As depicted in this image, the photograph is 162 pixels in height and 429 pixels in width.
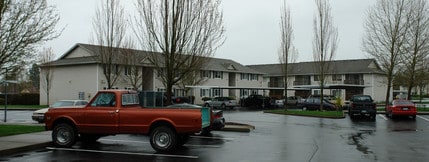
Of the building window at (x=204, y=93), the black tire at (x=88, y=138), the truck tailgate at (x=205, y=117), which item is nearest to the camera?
the truck tailgate at (x=205, y=117)

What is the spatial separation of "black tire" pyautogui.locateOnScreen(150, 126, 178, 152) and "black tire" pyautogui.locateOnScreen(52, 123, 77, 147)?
2.56 meters

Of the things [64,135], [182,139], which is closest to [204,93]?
[182,139]

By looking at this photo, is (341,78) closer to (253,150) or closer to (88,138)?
(253,150)

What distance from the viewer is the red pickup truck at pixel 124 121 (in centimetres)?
1173

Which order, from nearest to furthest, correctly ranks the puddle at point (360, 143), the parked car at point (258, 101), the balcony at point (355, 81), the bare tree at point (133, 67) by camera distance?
the puddle at point (360, 143), the bare tree at point (133, 67), the parked car at point (258, 101), the balcony at point (355, 81)

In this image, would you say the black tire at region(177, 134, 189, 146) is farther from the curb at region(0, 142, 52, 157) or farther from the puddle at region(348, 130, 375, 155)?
the puddle at region(348, 130, 375, 155)

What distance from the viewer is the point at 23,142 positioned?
13.0 m

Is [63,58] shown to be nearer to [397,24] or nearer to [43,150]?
[397,24]

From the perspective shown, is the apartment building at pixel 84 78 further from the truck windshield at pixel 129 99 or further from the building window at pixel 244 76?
the truck windshield at pixel 129 99

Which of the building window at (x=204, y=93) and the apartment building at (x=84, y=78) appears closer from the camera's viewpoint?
the apartment building at (x=84, y=78)

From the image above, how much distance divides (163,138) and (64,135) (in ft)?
10.6

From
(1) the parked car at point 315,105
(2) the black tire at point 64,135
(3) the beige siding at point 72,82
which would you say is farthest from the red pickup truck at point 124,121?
(3) the beige siding at point 72,82

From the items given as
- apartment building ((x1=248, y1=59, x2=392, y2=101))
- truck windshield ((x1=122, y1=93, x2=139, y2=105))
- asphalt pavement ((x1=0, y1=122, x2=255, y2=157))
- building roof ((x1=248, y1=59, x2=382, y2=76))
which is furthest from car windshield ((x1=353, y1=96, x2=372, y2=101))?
Answer: building roof ((x1=248, y1=59, x2=382, y2=76))

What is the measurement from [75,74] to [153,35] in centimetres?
3327
